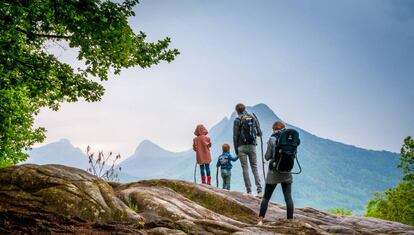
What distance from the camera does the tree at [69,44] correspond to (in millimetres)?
9539

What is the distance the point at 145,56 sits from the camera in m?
12.6

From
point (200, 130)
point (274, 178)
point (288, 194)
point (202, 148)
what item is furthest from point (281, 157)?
point (200, 130)

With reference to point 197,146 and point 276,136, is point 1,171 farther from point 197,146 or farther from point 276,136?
point 197,146

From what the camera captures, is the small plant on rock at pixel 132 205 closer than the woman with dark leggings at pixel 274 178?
Yes

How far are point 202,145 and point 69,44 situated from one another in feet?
28.0

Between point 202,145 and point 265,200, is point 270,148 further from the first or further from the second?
point 202,145

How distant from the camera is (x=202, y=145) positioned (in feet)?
59.7

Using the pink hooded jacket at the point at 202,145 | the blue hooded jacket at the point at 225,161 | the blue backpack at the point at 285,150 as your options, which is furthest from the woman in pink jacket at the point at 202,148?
the blue backpack at the point at 285,150

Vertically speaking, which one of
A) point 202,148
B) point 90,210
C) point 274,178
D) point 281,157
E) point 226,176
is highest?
point 202,148

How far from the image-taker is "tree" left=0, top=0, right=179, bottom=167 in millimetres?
9539

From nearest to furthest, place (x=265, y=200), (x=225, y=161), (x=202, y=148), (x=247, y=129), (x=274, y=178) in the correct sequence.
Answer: (x=274, y=178)
(x=265, y=200)
(x=247, y=129)
(x=202, y=148)
(x=225, y=161)

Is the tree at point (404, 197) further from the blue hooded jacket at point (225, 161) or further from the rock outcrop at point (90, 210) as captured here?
the rock outcrop at point (90, 210)

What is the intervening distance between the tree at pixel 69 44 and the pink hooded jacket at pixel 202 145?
234 inches

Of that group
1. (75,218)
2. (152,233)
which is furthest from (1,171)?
(152,233)
